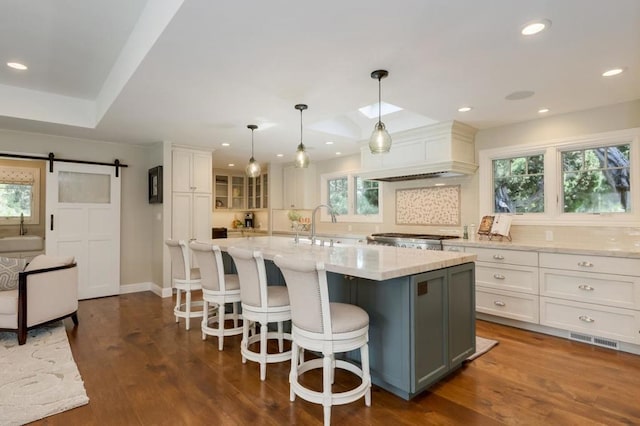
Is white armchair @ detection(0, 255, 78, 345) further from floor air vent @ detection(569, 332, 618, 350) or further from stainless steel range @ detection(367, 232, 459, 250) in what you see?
floor air vent @ detection(569, 332, 618, 350)

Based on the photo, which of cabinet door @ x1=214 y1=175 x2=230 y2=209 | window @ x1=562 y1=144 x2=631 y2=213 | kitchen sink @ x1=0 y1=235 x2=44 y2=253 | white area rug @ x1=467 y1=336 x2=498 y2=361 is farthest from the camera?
cabinet door @ x1=214 y1=175 x2=230 y2=209

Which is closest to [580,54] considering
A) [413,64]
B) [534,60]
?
[534,60]

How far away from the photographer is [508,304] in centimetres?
372

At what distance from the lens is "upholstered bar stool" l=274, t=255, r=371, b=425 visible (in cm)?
198

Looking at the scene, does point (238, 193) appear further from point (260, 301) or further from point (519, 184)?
point (260, 301)

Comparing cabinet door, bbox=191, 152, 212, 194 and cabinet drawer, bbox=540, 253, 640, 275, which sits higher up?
cabinet door, bbox=191, 152, 212, 194

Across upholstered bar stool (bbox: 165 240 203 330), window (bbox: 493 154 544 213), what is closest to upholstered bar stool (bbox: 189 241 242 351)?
upholstered bar stool (bbox: 165 240 203 330)

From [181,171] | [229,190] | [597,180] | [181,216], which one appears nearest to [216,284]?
[181,216]

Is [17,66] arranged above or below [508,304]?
above

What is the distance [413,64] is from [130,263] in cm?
508

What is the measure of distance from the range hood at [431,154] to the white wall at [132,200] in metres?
3.70

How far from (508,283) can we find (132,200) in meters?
5.41

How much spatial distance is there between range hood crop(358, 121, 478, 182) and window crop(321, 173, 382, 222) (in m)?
1.05

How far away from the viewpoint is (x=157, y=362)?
2865 mm
